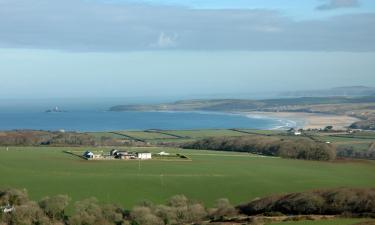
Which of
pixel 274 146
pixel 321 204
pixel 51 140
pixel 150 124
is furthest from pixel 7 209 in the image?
pixel 150 124

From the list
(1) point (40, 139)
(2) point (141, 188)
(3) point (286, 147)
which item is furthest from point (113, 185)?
(1) point (40, 139)

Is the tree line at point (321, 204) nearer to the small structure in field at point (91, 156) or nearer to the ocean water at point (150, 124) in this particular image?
the small structure in field at point (91, 156)

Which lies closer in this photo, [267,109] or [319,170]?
[319,170]

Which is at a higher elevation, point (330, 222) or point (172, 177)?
point (172, 177)

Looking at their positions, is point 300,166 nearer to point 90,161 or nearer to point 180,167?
point 180,167

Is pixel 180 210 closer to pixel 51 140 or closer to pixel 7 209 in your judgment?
pixel 7 209

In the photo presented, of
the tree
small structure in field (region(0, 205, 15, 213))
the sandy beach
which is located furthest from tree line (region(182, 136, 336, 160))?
the sandy beach

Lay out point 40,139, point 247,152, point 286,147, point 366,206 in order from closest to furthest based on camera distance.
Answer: point 366,206 → point 286,147 → point 247,152 → point 40,139
